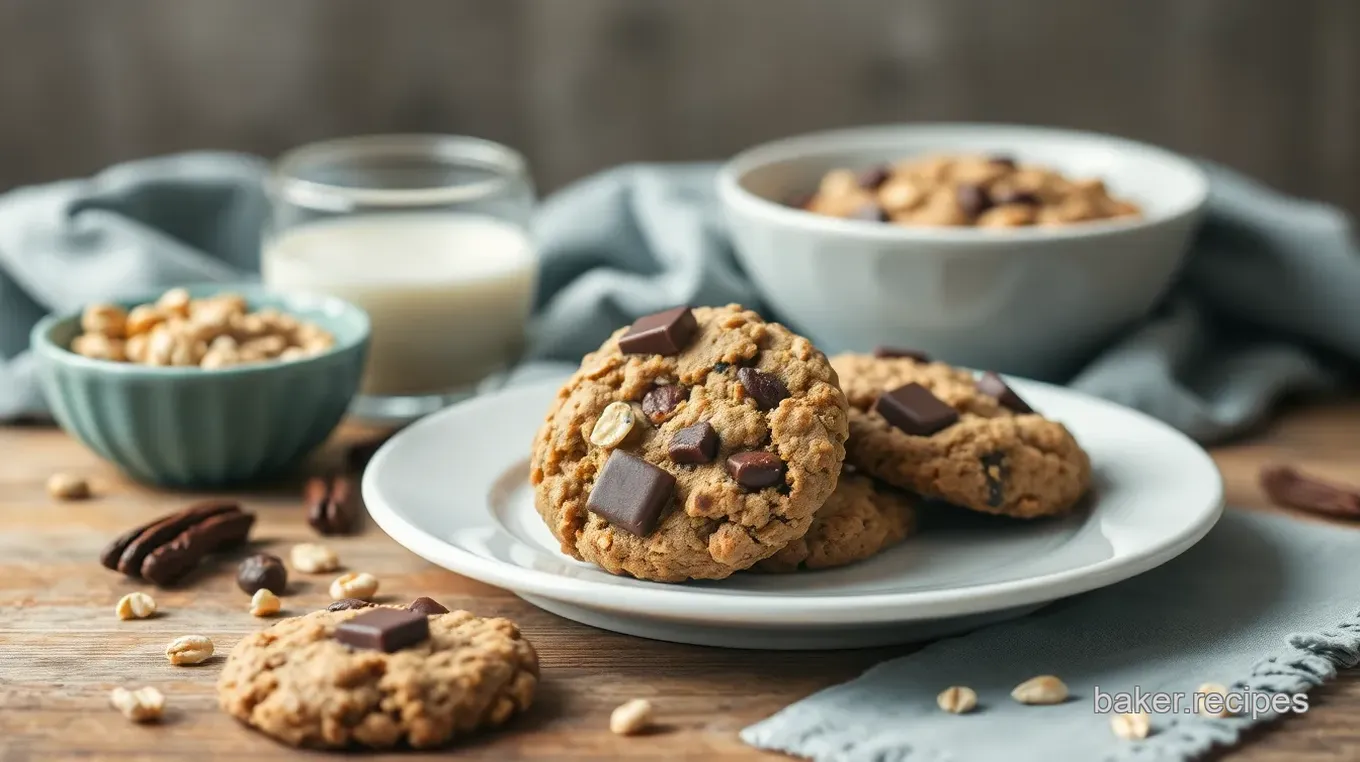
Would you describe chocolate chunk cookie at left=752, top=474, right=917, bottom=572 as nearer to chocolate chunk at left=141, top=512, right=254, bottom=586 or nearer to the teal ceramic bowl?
chocolate chunk at left=141, top=512, right=254, bottom=586

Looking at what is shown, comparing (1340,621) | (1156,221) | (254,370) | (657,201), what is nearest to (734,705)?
(1340,621)

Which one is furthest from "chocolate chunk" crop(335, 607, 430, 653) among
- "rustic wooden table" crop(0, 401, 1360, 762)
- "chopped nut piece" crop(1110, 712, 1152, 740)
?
"chopped nut piece" crop(1110, 712, 1152, 740)

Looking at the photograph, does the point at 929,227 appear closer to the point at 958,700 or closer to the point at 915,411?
the point at 915,411

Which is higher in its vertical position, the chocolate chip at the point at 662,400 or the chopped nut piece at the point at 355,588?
the chocolate chip at the point at 662,400

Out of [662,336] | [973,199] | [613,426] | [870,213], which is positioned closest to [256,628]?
[613,426]

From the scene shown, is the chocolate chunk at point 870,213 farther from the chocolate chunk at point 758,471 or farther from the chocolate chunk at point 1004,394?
the chocolate chunk at point 758,471

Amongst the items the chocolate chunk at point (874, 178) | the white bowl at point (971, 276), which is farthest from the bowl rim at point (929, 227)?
the chocolate chunk at point (874, 178)
